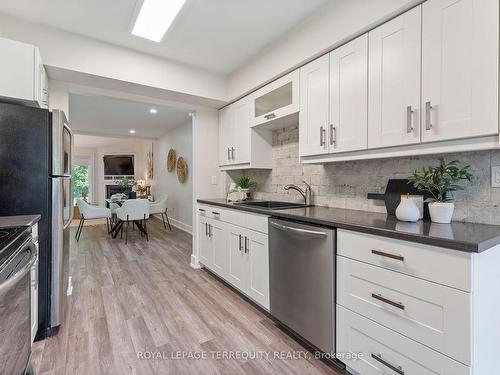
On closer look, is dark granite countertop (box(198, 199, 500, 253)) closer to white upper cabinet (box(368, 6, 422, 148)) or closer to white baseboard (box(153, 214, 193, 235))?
white upper cabinet (box(368, 6, 422, 148))

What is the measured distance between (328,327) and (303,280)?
0.30 metres

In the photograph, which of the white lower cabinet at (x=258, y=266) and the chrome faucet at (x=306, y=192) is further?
the chrome faucet at (x=306, y=192)

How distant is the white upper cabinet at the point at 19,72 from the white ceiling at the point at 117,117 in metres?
1.76

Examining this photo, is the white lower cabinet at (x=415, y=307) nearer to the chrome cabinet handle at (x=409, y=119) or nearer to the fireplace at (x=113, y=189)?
the chrome cabinet handle at (x=409, y=119)

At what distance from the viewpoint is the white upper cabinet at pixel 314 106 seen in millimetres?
2021

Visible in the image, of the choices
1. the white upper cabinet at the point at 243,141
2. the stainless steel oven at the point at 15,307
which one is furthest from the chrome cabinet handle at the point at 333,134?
the stainless steel oven at the point at 15,307

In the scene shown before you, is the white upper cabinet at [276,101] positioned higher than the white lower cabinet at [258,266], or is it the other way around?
the white upper cabinet at [276,101]

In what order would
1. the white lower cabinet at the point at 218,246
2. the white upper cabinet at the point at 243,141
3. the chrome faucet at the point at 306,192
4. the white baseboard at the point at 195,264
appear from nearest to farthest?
the chrome faucet at the point at 306,192 < the white lower cabinet at the point at 218,246 < the white upper cabinet at the point at 243,141 < the white baseboard at the point at 195,264

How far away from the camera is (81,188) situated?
9578 millimetres

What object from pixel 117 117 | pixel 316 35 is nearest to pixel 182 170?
pixel 117 117

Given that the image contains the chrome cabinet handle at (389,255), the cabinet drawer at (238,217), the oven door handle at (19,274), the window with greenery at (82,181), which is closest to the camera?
the oven door handle at (19,274)

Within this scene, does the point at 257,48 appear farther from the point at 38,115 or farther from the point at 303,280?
the point at 303,280

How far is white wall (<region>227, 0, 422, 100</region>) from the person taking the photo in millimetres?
1640

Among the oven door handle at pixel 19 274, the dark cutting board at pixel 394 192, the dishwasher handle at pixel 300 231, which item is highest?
the dark cutting board at pixel 394 192
